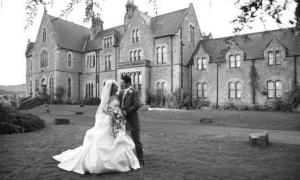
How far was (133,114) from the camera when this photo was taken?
6.69 metres

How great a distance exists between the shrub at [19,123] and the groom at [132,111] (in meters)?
8.09

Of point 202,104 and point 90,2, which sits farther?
point 202,104

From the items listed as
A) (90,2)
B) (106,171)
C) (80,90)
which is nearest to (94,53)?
(80,90)

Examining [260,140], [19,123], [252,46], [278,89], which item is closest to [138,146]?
[260,140]

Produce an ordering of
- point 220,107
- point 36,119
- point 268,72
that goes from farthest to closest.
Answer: point 220,107
point 268,72
point 36,119

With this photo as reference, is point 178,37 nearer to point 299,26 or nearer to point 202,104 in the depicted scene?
point 202,104

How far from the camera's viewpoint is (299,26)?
224 cm

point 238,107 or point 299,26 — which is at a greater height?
point 299,26

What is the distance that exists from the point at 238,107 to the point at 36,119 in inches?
801

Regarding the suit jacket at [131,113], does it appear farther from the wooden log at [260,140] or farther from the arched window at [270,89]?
the arched window at [270,89]

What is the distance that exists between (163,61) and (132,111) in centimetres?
2532

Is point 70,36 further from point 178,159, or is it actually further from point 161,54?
point 178,159

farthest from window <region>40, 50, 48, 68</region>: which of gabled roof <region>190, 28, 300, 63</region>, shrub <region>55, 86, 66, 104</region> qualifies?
gabled roof <region>190, 28, 300, 63</region>

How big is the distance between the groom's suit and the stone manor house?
1751 centimetres
